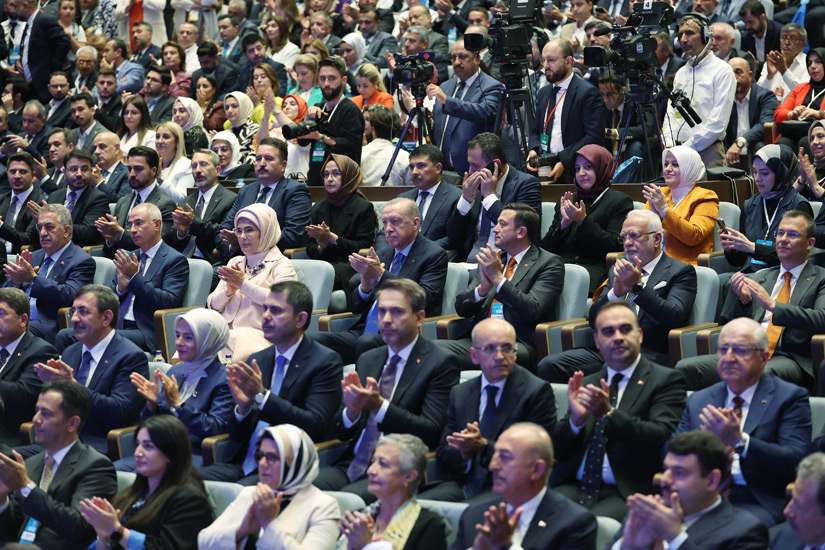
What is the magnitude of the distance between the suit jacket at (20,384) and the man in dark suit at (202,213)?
5.11 feet

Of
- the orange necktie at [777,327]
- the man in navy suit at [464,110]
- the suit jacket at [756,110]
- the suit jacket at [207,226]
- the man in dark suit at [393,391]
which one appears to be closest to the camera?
the man in dark suit at [393,391]

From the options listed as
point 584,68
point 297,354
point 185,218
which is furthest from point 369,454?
point 584,68

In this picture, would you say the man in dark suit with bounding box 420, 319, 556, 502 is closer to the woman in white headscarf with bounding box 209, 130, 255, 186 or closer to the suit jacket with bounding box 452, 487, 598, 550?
the suit jacket with bounding box 452, 487, 598, 550

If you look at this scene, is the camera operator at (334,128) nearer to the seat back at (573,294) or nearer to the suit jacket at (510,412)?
the seat back at (573,294)

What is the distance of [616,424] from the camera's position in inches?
144

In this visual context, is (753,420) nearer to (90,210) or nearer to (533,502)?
(533,502)

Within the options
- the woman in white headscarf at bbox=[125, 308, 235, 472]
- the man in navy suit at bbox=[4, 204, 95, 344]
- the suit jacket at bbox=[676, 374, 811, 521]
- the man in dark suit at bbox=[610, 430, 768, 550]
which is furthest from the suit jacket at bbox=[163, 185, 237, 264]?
the man in dark suit at bbox=[610, 430, 768, 550]

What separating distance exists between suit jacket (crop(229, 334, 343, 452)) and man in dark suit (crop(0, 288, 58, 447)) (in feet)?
3.66

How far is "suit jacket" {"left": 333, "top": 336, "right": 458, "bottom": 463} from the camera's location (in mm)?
4117

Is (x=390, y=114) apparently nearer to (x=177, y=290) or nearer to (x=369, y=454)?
(x=177, y=290)

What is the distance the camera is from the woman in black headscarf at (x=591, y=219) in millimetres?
5438

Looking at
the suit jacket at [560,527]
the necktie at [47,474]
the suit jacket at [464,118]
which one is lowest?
the necktie at [47,474]

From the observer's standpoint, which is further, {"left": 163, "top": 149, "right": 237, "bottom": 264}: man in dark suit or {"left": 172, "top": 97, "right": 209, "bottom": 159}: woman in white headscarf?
{"left": 172, "top": 97, "right": 209, "bottom": 159}: woman in white headscarf

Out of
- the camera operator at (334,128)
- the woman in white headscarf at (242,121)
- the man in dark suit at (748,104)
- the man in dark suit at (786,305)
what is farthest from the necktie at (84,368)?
the man in dark suit at (748,104)
